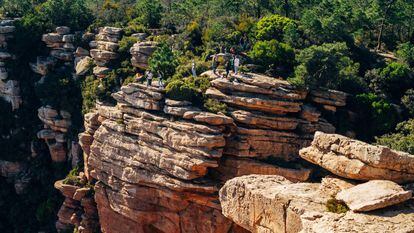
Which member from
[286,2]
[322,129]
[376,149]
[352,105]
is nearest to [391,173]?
[376,149]

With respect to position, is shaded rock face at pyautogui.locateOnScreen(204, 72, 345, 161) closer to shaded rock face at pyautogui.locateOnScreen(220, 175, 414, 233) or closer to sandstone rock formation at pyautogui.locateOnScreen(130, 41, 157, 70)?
sandstone rock formation at pyautogui.locateOnScreen(130, 41, 157, 70)

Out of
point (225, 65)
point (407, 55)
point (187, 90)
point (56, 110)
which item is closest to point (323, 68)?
point (225, 65)

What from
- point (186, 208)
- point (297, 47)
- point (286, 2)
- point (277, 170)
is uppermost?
point (286, 2)

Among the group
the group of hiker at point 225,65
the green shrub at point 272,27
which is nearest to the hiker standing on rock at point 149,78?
the group of hiker at point 225,65

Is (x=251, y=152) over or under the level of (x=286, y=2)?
under

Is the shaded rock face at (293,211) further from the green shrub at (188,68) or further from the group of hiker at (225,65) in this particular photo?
the green shrub at (188,68)

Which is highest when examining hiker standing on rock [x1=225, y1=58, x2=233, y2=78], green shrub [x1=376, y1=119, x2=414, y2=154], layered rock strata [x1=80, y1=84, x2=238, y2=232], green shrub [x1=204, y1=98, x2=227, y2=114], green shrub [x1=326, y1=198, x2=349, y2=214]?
hiker standing on rock [x1=225, y1=58, x2=233, y2=78]

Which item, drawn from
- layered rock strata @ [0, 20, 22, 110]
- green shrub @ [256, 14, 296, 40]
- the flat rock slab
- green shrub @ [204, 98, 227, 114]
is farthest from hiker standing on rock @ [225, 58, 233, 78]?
layered rock strata @ [0, 20, 22, 110]

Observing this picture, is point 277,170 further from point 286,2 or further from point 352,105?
point 286,2
